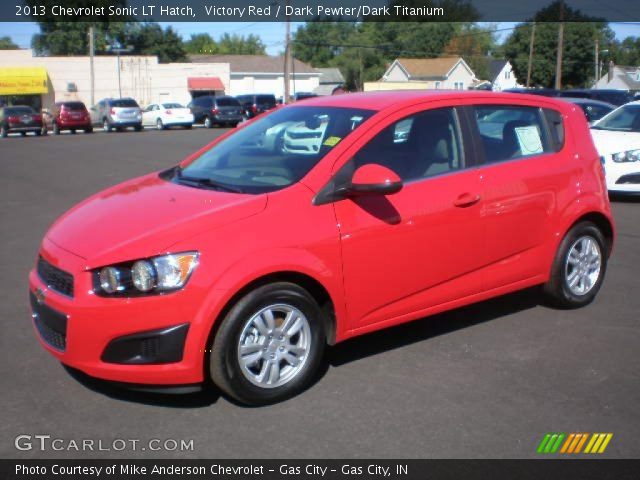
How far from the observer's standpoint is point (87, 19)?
76.4m

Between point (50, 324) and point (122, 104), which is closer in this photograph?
point (50, 324)

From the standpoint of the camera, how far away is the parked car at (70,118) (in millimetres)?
36438

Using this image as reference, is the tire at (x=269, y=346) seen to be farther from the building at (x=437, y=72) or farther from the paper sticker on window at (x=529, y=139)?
the building at (x=437, y=72)

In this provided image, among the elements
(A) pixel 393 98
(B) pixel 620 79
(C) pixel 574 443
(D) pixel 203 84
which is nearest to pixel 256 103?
(D) pixel 203 84

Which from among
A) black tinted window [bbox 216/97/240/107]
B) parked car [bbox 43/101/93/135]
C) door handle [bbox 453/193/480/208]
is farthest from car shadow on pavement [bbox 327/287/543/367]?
black tinted window [bbox 216/97/240/107]

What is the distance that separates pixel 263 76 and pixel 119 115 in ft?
128

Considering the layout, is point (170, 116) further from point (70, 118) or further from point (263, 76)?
point (263, 76)

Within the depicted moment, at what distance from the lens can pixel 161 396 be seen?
4.24m

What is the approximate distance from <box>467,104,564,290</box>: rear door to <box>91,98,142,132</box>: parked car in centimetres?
3429

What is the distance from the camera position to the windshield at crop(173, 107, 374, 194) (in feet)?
14.8

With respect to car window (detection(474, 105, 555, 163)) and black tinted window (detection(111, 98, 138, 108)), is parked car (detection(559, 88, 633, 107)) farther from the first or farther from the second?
black tinted window (detection(111, 98, 138, 108))

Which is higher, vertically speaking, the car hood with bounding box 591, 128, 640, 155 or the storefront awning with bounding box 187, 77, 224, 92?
the storefront awning with bounding box 187, 77, 224, 92
